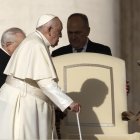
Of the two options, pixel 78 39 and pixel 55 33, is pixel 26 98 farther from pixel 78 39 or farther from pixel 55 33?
pixel 78 39

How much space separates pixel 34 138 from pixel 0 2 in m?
2.96

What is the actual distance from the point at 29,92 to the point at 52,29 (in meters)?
0.59

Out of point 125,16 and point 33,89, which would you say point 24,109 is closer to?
point 33,89

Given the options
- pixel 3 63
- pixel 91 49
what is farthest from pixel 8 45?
pixel 91 49

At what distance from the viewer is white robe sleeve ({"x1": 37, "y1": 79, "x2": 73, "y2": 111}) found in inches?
325

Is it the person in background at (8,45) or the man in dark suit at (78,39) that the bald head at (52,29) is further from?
the man in dark suit at (78,39)

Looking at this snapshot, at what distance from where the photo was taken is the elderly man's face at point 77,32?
10039mm

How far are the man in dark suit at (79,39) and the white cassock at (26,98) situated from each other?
1498 millimetres

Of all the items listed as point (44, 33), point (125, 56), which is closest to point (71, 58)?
point (44, 33)

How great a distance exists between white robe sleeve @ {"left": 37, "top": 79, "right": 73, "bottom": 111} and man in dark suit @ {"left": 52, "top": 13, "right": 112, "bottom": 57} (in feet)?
5.87

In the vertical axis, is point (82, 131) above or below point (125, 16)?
below

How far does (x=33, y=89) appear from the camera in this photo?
857cm

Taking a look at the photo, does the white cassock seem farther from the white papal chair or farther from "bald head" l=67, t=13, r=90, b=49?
"bald head" l=67, t=13, r=90, b=49

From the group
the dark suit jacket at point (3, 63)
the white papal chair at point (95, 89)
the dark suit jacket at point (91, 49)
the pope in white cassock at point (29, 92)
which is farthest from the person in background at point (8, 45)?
the dark suit jacket at point (91, 49)
